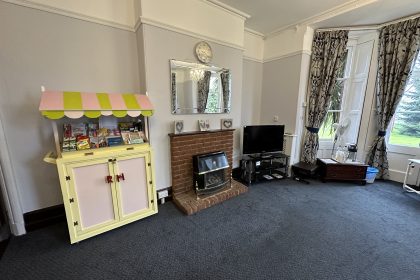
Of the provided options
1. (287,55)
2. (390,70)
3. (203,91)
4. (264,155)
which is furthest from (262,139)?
(390,70)

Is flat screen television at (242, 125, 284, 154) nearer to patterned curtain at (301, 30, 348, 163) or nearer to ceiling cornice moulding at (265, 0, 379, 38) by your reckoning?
patterned curtain at (301, 30, 348, 163)

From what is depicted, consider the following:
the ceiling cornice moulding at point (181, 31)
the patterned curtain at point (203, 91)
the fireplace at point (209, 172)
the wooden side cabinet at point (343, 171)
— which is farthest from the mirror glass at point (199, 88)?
the wooden side cabinet at point (343, 171)

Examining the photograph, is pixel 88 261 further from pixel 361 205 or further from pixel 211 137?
pixel 361 205

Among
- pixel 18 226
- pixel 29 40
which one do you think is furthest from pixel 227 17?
pixel 18 226

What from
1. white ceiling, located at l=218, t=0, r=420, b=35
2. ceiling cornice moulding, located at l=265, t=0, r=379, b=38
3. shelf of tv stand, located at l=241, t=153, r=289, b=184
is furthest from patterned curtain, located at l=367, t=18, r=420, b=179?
shelf of tv stand, located at l=241, t=153, r=289, b=184

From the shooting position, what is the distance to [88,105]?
1652 millimetres

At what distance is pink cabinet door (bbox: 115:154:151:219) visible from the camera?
1.89 m

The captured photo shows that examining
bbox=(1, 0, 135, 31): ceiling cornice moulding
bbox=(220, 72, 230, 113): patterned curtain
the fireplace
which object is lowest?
the fireplace

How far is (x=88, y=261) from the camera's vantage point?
154 cm

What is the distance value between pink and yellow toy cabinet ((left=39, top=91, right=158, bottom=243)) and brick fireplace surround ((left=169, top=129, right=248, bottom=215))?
427 mm

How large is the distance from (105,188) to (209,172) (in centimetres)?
131

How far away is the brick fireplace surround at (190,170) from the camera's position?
93.6 inches

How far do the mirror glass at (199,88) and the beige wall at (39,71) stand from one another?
30.0 inches

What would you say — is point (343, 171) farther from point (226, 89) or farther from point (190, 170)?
point (190, 170)
